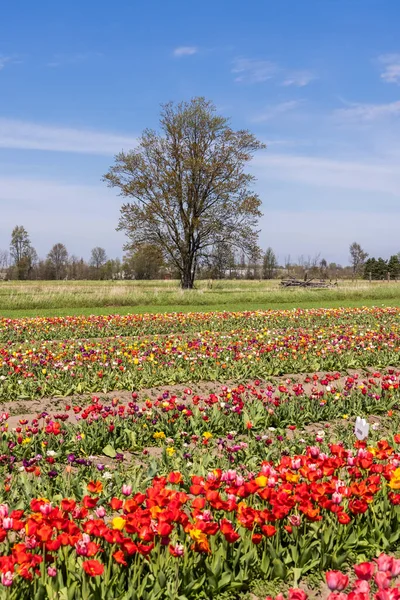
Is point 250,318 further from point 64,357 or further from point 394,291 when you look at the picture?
point 394,291

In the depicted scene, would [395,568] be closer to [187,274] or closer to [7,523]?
[7,523]

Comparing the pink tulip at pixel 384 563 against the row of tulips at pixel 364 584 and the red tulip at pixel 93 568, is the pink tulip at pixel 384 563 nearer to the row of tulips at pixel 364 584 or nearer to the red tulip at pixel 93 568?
the row of tulips at pixel 364 584

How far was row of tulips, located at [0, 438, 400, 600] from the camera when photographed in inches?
107

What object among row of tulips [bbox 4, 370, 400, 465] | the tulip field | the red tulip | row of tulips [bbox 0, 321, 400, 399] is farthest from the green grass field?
the red tulip

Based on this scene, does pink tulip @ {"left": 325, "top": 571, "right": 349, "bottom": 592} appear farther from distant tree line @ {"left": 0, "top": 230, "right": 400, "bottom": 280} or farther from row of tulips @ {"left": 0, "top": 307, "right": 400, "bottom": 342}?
distant tree line @ {"left": 0, "top": 230, "right": 400, "bottom": 280}

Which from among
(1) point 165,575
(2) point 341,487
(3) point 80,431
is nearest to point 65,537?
(1) point 165,575

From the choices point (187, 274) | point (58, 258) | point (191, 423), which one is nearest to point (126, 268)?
point (58, 258)

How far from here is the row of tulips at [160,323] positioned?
611 inches

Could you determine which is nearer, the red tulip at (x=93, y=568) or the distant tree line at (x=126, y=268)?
the red tulip at (x=93, y=568)

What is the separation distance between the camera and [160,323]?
17.3 m

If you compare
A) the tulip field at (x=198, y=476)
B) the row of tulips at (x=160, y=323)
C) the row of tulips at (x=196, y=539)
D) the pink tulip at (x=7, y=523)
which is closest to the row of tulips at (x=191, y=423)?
the tulip field at (x=198, y=476)

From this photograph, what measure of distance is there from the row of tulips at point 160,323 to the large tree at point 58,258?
81.7 meters

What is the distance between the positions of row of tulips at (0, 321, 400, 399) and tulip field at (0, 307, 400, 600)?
0.14ft

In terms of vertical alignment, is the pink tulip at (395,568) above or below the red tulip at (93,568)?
above
